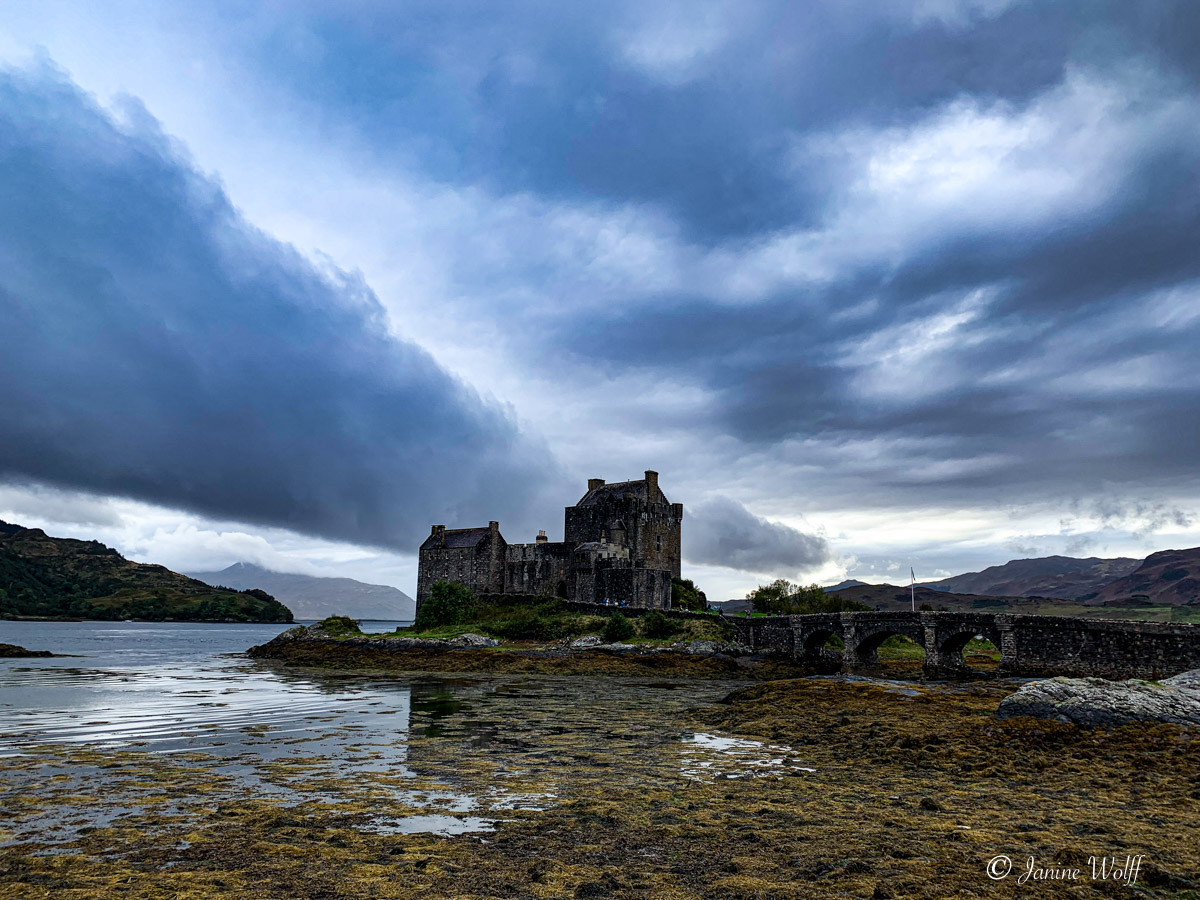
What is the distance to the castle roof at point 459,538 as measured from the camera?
271 ft

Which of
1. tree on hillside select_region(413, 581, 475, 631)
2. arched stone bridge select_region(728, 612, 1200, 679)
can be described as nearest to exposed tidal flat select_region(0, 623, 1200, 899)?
arched stone bridge select_region(728, 612, 1200, 679)

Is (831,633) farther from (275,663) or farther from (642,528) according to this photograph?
(275,663)

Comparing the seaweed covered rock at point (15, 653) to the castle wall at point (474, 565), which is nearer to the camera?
the seaweed covered rock at point (15, 653)

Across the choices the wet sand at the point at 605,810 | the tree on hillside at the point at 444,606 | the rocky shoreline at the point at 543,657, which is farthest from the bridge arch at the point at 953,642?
the tree on hillside at the point at 444,606

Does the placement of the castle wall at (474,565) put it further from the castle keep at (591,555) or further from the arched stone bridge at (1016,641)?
the arched stone bridge at (1016,641)

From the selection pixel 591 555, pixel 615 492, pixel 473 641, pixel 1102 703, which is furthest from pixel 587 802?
pixel 615 492

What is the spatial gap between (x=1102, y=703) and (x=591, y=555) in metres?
56.0

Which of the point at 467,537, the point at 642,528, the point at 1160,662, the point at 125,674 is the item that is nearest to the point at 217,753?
the point at 125,674

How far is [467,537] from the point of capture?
3310 inches

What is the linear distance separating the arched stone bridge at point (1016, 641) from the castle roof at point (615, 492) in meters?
22.7

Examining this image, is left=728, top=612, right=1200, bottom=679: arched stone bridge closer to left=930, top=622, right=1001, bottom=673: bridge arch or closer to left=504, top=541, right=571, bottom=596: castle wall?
left=930, top=622, right=1001, bottom=673: bridge arch

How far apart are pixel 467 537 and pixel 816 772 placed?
2809 inches

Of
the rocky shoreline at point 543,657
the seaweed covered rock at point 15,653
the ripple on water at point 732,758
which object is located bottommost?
the seaweed covered rock at point 15,653

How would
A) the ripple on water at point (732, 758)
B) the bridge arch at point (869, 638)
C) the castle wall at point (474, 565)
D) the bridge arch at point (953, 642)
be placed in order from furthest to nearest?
the castle wall at point (474, 565) → the bridge arch at point (869, 638) → the bridge arch at point (953, 642) → the ripple on water at point (732, 758)
